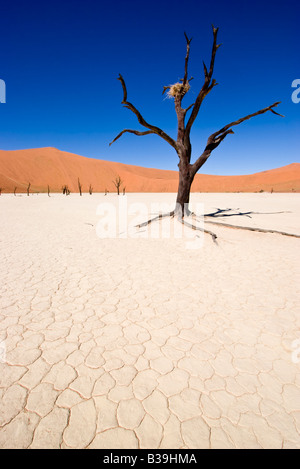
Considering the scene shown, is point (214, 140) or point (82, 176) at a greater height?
point (82, 176)

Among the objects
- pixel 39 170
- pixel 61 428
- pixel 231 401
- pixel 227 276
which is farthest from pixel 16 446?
pixel 39 170

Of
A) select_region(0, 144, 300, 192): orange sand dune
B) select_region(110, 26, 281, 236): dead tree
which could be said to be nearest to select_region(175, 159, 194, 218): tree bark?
select_region(110, 26, 281, 236): dead tree

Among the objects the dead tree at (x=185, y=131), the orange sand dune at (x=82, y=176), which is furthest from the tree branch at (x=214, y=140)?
the orange sand dune at (x=82, y=176)

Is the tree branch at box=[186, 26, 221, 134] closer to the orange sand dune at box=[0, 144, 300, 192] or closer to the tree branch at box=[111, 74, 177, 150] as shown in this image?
the tree branch at box=[111, 74, 177, 150]

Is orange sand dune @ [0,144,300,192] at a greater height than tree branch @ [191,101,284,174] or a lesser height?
Answer: greater

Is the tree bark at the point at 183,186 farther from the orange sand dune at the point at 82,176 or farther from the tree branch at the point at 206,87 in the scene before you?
the orange sand dune at the point at 82,176

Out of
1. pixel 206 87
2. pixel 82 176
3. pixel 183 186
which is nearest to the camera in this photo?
pixel 206 87

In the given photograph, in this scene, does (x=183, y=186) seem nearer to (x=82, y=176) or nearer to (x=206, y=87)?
(x=206, y=87)

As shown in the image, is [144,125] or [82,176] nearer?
[144,125]

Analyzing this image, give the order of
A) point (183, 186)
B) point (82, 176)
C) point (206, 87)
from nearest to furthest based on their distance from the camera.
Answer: point (206, 87) < point (183, 186) < point (82, 176)

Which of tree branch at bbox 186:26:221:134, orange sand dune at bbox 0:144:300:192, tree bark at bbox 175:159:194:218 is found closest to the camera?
tree branch at bbox 186:26:221:134

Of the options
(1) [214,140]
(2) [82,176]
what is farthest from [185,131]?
(2) [82,176]

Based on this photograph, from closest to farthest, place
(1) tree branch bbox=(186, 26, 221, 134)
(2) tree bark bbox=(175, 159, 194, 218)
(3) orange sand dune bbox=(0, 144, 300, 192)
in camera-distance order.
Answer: (1) tree branch bbox=(186, 26, 221, 134), (2) tree bark bbox=(175, 159, 194, 218), (3) orange sand dune bbox=(0, 144, 300, 192)

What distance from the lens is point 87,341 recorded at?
2.62 m
